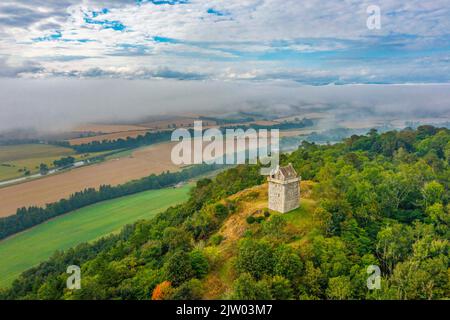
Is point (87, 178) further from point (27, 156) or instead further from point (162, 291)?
point (162, 291)

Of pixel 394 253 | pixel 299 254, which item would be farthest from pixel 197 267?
pixel 394 253

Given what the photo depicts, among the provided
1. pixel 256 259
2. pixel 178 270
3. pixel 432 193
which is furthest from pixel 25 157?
pixel 432 193

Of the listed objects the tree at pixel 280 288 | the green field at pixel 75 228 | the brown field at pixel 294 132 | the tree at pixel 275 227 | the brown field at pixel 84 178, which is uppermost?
the brown field at pixel 294 132

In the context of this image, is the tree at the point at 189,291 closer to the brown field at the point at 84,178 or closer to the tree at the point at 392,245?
the tree at the point at 392,245

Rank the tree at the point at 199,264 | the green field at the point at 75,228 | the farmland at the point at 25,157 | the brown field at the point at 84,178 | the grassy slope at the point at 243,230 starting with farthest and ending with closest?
the farmland at the point at 25,157
the brown field at the point at 84,178
the green field at the point at 75,228
the tree at the point at 199,264
the grassy slope at the point at 243,230

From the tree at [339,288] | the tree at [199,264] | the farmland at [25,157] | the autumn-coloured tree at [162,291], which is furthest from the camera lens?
the farmland at [25,157]

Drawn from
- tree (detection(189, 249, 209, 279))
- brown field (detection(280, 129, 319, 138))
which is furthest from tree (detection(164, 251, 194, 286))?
brown field (detection(280, 129, 319, 138))

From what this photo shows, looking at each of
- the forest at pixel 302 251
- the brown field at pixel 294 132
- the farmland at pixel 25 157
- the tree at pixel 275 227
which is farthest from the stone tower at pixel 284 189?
the brown field at pixel 294 132
